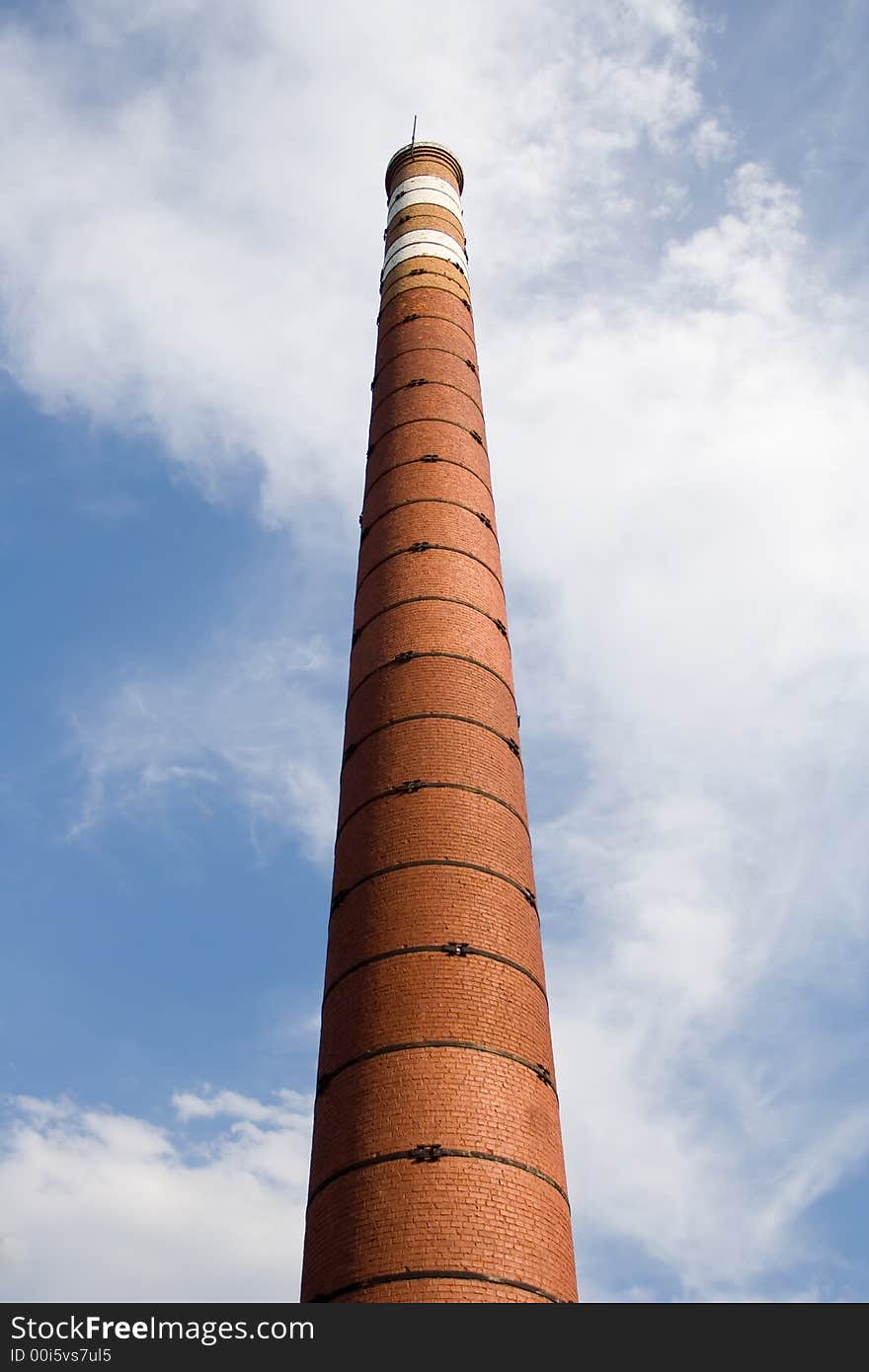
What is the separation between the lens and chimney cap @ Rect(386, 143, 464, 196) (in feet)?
60.2

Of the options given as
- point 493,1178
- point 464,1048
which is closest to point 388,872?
point 464,1048

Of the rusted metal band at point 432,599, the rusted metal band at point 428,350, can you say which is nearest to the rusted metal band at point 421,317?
the rusted metal band at point 428,350

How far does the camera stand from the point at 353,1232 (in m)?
7.63

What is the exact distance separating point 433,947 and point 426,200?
12.3 m

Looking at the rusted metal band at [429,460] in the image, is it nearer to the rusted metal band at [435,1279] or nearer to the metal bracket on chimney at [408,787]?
the metal bracket on chimney at [408,787]

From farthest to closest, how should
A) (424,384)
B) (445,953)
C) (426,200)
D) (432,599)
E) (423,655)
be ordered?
(426,200), (424,384), (432,599), (423,655), (445,953)

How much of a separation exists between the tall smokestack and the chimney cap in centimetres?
621

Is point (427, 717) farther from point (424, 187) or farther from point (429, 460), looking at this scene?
point (424, 187)

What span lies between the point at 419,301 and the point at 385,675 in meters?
6.68

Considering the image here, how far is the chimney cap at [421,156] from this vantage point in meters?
18.3

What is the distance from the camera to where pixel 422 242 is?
1655cm

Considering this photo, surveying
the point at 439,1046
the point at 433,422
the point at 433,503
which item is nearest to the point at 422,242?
the point at 433,422

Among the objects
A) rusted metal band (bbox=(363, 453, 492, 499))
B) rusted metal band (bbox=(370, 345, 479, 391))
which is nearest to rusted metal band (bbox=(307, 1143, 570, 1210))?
rusted metal band (bbox=(363, 453, 492, 499))

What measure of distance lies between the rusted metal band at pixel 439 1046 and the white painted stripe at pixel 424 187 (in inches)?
523
